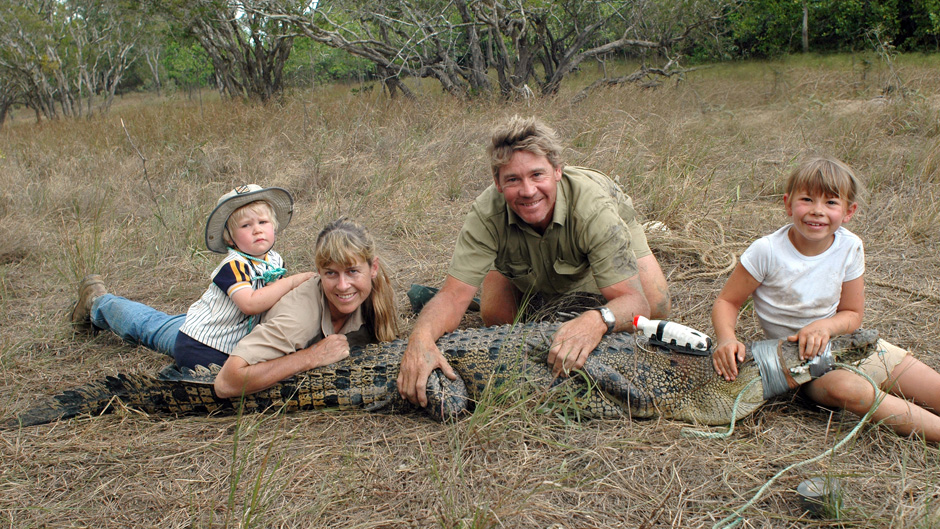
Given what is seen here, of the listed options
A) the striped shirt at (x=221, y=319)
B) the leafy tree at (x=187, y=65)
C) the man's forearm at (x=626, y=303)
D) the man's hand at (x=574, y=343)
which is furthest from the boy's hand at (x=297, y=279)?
the leafy tree at (x=187, y=65)

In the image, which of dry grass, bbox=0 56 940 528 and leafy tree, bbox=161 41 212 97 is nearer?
dry grass, bbox=0 56 940 528

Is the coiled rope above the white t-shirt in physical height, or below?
below

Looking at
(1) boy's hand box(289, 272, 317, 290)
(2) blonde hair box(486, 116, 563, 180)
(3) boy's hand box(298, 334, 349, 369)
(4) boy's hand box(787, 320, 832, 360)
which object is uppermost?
(2) blonde hair box(486, 116, 563, 180)

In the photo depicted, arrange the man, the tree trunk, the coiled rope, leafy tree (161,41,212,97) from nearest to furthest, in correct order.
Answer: the coiled rope → the man → the tree trunk → leafy tree (161,41,212,97)

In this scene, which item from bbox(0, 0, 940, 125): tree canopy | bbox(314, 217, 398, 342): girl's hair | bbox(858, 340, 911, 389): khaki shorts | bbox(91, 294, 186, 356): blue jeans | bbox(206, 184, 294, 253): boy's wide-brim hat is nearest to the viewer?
bbox(858, 340, 911, 389): khaki shorts

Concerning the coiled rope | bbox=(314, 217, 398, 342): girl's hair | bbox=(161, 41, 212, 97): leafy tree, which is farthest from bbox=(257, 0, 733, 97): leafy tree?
bbox=(161, 41, 212, 97): leafy tree

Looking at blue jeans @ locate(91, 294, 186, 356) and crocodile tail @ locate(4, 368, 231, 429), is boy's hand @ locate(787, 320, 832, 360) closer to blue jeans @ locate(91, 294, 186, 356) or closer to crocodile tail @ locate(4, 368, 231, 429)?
crocodile tail @ locate(4, 368, 231, 429)

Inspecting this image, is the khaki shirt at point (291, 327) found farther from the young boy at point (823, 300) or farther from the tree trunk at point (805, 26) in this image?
the tree trunk at point (805, 26)

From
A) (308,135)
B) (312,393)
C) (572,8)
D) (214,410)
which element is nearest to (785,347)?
(312,393)

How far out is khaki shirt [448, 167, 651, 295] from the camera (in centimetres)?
310

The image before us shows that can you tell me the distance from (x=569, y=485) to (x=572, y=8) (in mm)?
8433

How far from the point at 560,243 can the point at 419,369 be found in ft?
3.62

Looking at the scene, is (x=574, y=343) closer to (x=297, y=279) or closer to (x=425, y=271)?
(x=297, y=279)

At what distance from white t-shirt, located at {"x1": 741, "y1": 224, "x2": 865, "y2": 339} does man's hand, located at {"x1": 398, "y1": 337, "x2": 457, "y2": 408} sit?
1.41m
